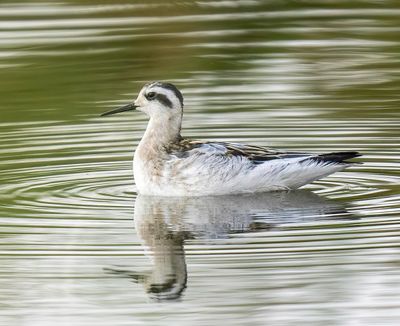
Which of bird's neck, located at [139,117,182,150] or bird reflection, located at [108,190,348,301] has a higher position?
bird's neck, located at [139,117,182,150]

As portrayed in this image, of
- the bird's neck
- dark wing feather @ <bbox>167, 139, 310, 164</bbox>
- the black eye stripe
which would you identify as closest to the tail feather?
dark wing feather @ <bbox>167, 139, 310, 164</bbox>

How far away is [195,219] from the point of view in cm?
1437

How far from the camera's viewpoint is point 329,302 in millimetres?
11047

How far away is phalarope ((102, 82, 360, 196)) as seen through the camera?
15375mm

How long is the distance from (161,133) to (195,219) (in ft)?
6.30

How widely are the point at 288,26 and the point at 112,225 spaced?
13.4 m

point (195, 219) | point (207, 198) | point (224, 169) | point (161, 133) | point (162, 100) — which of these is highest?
point (162, 100)

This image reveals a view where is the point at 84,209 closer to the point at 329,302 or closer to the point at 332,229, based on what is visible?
the point at 332,229

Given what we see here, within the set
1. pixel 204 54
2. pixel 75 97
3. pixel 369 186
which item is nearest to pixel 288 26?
pixel 204 54

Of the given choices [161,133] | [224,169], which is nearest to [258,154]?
[224,169]

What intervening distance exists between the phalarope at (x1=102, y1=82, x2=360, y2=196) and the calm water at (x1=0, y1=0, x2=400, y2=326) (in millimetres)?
157

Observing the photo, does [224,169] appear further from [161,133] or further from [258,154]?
[161,133]

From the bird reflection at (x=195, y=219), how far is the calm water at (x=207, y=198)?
0.03 meters

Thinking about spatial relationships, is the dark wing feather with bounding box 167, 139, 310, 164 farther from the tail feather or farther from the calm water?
the calm water
